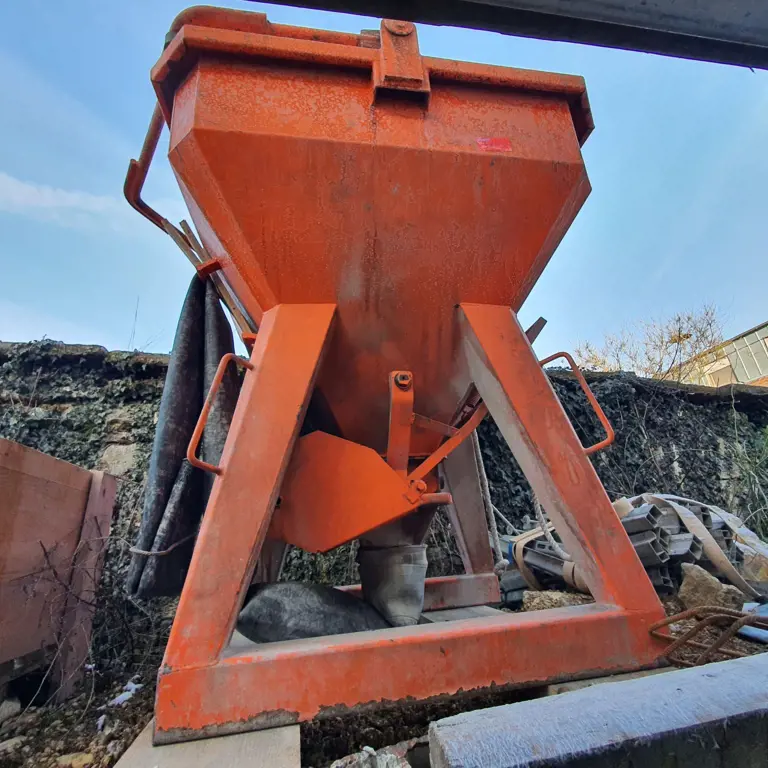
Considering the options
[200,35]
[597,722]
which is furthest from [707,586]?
[200,35]

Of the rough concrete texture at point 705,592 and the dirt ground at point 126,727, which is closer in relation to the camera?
the dirt ground at point 126,727

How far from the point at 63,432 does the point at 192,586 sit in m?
3.38

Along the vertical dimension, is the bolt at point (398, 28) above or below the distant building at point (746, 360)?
below

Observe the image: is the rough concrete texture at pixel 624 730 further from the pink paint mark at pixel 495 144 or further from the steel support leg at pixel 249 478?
the pink paint mark at pixel 495 144

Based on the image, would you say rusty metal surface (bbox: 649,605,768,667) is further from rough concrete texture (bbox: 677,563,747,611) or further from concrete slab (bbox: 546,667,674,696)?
rough concrete texture (bbox: 677,563,747,611)

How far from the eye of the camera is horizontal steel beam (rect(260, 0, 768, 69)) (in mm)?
783

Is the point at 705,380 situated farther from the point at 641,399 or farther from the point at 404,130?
the point at 404,130

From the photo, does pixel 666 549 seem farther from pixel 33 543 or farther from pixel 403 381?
pixel 33 543

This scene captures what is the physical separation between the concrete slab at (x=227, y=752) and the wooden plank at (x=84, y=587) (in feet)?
3.20

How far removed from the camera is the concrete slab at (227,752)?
99 cm

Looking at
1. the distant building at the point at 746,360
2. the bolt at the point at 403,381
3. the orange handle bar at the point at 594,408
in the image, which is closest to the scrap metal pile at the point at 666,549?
the orange handle bar at the point at 594,408

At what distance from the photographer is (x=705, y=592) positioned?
7.97 feet

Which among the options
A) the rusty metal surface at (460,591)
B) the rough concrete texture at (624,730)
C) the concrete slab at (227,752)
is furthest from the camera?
the rusty metal surface at (460,591)

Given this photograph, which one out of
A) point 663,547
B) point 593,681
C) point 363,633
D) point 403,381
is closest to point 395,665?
point 363,633
